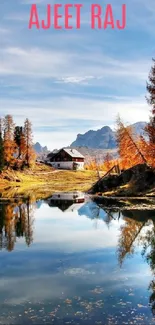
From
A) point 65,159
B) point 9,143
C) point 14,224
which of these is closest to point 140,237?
point 14,224

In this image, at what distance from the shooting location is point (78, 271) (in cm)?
1722

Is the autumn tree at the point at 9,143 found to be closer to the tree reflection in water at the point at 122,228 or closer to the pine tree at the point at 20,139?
the pine tree at the point at 20,139

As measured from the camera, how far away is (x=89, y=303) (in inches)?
503

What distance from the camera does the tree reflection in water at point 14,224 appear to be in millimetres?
24406

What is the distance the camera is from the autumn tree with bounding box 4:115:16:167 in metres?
98.3

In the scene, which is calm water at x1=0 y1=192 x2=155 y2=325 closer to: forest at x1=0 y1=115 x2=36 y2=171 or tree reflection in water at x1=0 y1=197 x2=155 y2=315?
tree reflection in water at x1=0 y1=197 x2=155 y2=315

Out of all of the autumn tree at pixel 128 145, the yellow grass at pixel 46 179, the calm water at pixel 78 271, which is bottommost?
the calm water at pixel 78 271

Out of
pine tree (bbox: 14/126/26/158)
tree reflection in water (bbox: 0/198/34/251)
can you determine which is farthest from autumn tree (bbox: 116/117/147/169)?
pine tree (bbox: 14/126/26/158)

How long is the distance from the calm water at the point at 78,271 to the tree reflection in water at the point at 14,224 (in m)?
0.07

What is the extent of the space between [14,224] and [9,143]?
232 ft

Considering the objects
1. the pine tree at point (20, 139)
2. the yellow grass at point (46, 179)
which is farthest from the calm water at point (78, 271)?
the pine tree at point (20, 139)

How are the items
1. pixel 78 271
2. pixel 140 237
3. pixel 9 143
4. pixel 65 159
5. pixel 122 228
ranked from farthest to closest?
pixel 65 159
pixel 9 143
pixel 122 228
pixel 140 237
pixel 78 271

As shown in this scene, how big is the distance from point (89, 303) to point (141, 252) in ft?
26.7

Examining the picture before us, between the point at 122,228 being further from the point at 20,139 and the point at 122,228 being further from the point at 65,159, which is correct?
the point at 65,159
